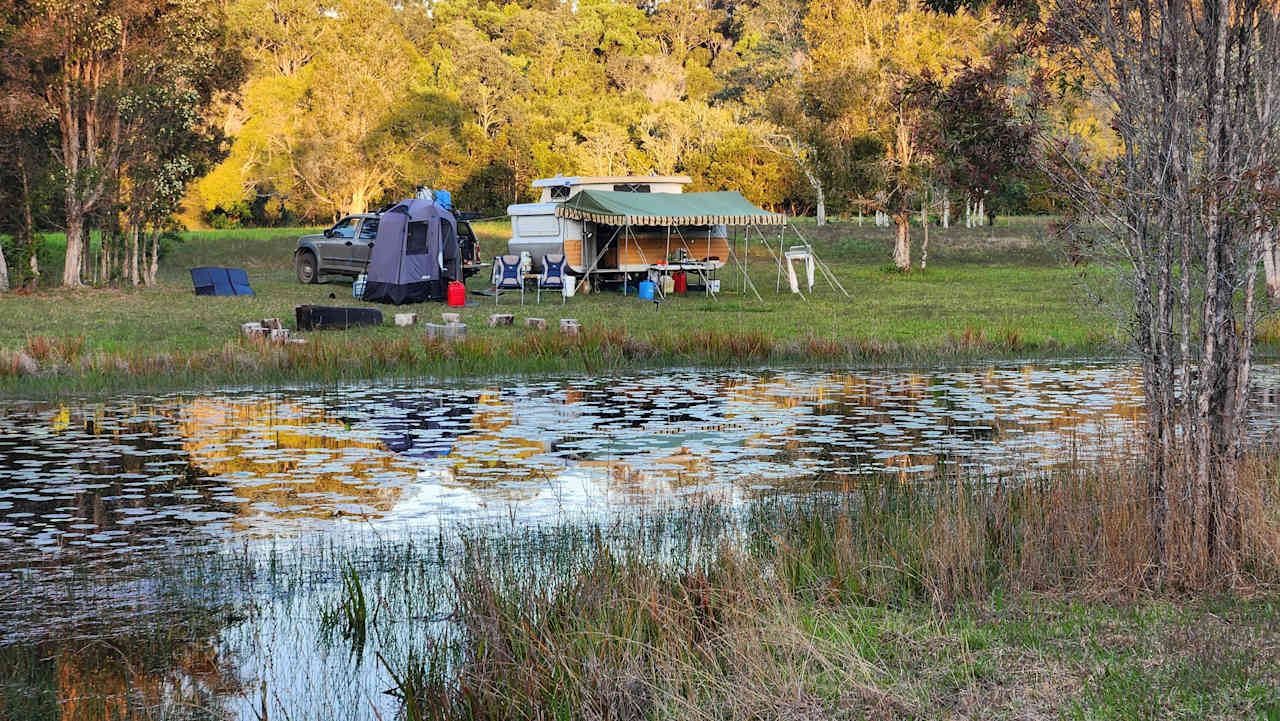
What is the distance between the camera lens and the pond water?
21.0ft

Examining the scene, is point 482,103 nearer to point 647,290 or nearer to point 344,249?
point 344,249

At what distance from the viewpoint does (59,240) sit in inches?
1800

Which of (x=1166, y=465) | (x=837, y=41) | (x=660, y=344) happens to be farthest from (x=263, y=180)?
(x=1166, y=465)

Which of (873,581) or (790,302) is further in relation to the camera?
(790,302)

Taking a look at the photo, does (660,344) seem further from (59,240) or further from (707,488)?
(59,240)

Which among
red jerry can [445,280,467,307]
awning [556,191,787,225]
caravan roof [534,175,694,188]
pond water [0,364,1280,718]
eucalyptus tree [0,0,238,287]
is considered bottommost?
pond water [0,364,1280,718]

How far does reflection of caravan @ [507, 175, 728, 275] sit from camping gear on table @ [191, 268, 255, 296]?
6879mm

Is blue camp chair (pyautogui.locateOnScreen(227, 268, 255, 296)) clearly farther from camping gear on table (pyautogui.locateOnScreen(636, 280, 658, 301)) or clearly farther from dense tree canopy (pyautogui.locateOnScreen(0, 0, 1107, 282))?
camping gear on table (pyautogui.locateOnScreen(636, 280, 658, 301))

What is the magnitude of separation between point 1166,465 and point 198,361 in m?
12.8

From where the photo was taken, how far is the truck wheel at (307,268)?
115 feet

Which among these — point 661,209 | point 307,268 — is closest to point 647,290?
point 661,209

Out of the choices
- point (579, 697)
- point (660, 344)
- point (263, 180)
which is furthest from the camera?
point (263, 180)

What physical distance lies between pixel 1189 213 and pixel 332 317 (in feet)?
55.6

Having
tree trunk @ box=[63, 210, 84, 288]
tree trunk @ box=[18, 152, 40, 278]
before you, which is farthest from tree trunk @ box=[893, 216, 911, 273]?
tree trunk @ box=[18, 152, 40, 278]
